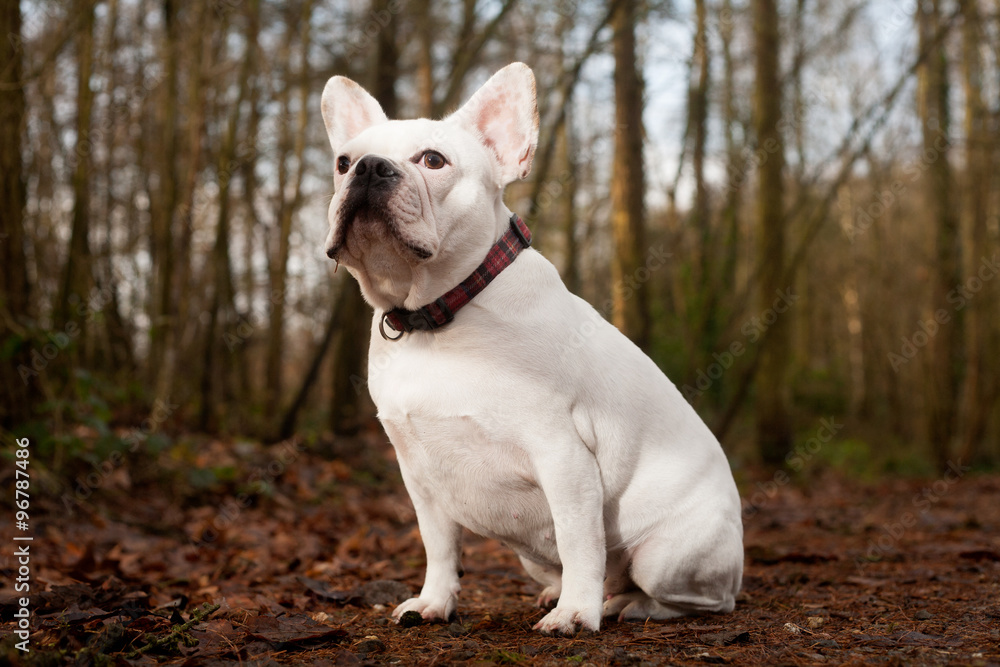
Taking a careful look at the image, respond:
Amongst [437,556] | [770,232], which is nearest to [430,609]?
[437,556]

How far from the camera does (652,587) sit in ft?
10.3

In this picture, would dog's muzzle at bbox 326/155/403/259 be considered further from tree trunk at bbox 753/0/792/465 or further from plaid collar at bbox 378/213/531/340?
tree trunk at bbox 753/0/792/465

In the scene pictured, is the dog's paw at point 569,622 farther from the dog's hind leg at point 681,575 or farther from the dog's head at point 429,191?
the dog's head at point 429,191

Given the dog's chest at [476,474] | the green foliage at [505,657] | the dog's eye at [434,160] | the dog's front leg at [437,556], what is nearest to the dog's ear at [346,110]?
the dog's eye at [434,160]

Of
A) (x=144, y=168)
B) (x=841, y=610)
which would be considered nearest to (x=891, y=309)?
(x=144, y=168)

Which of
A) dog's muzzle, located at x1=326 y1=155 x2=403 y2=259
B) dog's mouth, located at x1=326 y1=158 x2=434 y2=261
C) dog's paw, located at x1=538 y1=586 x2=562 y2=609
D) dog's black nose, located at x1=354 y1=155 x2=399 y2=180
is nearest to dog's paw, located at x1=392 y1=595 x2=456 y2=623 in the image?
dog's paw, located at x1=538 y1=586 x2=562 y2=609

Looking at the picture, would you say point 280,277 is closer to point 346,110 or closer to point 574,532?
point 346,110

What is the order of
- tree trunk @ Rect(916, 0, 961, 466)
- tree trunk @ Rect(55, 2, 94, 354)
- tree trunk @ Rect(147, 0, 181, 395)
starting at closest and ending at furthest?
tree trunk @ Rect(55, 2, 94, 354), tree trunk @ Rect(147, 0, 181, 395), tree trunk @ Rect(916, 0, 961, 466)

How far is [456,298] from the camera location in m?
2.99

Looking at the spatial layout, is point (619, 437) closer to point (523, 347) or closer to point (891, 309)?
point (523, 347)

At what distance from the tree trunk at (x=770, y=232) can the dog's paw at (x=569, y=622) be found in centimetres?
789

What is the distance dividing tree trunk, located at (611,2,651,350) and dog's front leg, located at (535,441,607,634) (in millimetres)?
7093

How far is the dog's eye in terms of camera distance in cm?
299

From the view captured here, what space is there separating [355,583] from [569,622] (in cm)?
179
